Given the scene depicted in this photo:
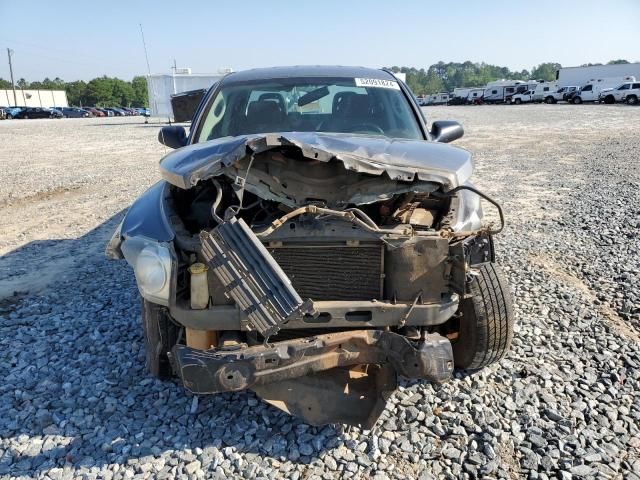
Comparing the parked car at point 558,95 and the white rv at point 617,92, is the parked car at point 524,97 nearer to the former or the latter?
the parked car at point 558,95

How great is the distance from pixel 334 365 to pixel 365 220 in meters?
0.72

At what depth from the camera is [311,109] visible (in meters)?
4.00

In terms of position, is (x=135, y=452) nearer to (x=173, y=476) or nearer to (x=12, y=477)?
(x=173, y=476)

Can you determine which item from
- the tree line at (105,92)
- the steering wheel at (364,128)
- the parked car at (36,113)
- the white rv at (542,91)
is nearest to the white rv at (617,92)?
the white rv at (542,91)

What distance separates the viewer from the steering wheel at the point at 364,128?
3801 millimetres

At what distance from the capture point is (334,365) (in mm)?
2443

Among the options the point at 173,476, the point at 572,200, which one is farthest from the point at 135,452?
the point at 572,200

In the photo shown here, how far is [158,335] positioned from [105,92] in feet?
319

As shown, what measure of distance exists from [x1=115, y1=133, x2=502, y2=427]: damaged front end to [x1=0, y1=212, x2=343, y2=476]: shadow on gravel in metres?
0.29

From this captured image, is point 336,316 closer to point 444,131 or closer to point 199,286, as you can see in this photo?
point 199,286

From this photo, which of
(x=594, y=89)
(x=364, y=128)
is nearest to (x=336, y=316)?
(x=364, y=128)

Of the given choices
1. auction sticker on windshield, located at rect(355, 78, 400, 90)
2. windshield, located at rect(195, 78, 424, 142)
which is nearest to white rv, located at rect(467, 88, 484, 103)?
auction sticker on windshield, located at rect(355, 78, 400, 90)

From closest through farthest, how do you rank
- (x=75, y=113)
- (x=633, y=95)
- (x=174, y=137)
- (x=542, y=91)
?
(x=174, y=137)
(x=633, y=95)
(x=542, y=91)
(x=75, y=113)

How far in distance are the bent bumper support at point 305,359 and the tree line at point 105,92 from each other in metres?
92.1
